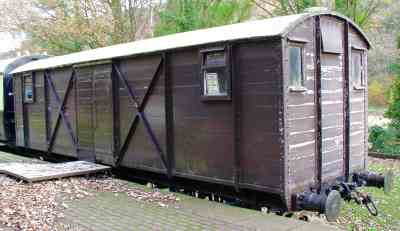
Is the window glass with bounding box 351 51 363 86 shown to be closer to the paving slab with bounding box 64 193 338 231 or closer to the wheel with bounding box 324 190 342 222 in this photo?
the wheel with bounding box 324 190 342 222

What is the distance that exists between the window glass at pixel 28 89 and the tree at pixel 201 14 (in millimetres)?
5790

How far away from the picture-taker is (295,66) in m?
6.13

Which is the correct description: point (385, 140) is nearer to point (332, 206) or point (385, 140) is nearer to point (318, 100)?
point (318, 100)

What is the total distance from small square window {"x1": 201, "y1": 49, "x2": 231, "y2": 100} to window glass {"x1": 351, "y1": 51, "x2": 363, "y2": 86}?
2.61 meters

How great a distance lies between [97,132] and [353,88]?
222 inches

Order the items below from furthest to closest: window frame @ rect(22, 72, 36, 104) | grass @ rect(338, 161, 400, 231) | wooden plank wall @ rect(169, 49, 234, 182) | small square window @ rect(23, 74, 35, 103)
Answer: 1. small square window @ rect(23, 74, 35, 103)
2. window frame @ rect(22, 72, 36, 104)
3. grass @ rect(338, 161, 400, 231)
4. wooden plank wall @ rect(169, 49, 234, 182)

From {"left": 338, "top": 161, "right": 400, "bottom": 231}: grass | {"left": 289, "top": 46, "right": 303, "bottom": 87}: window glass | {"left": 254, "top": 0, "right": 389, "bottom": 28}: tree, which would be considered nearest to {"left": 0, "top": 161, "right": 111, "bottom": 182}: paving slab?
{"left": 289, "top": 46, "right": 303, "bottom": 87}: window glass

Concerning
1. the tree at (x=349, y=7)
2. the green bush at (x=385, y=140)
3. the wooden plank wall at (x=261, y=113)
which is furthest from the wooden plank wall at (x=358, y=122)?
the tree at (x=349, y=7)

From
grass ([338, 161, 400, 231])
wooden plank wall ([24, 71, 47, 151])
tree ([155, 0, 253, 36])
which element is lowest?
grass ([338, 161, 400, 231])

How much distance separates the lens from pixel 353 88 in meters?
7.62

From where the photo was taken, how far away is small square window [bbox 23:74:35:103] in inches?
495

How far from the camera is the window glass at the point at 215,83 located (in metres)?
6.56

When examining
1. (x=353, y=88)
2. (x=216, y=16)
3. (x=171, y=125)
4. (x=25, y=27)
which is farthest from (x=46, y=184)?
(x=25, y=27)

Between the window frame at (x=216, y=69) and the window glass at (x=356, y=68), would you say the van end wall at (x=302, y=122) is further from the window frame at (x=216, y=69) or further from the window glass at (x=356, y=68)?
the window glass at (x=356, y=68)
